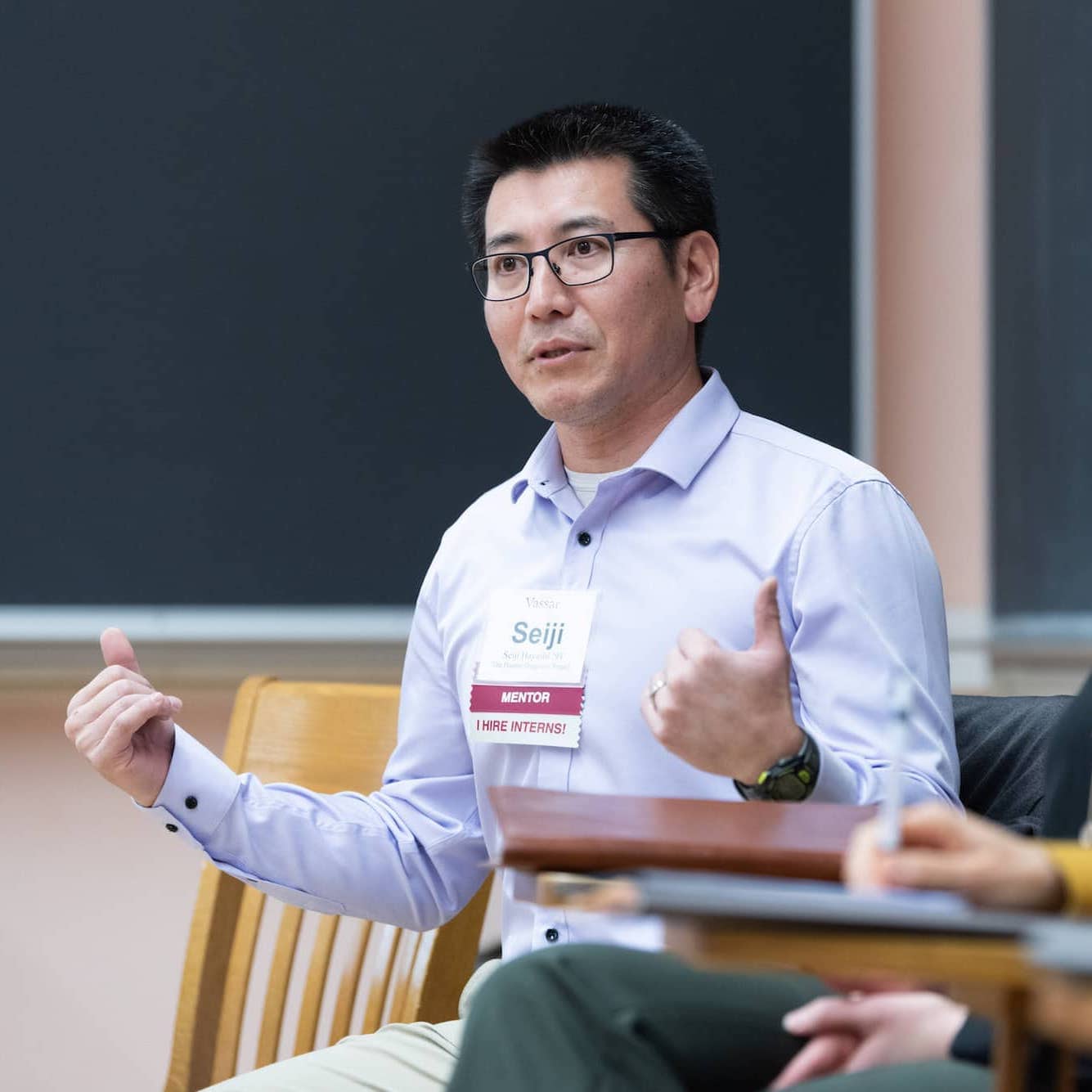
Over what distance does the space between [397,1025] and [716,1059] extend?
878mm

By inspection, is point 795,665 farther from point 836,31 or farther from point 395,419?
point 836,31

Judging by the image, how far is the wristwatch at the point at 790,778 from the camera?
129cm

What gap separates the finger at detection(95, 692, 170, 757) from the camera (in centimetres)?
150

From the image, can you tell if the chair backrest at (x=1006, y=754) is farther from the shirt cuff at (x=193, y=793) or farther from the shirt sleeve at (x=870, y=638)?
the shirt cuff at (x=193, y=793)

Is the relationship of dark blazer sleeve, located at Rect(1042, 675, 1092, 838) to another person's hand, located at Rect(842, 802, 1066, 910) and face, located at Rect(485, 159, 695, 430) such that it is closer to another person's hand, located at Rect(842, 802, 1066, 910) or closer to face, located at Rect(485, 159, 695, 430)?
another person's hand, located at Rect(842, 802, 1066, 910)

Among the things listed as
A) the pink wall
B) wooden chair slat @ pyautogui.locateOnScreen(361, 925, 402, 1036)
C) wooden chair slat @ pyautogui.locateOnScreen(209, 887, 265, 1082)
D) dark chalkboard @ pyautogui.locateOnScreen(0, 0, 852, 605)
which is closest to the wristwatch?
wooden chair slat @ pyautogui.locateOnScreen(361, 925, 402, 1036)

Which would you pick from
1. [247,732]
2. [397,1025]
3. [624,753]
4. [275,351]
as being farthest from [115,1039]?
[624,753]

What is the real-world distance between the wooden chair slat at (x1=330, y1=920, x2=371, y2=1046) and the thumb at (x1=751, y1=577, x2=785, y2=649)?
38.3 inches

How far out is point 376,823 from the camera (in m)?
1.75

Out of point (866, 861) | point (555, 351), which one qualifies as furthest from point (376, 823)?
point (866, 861)

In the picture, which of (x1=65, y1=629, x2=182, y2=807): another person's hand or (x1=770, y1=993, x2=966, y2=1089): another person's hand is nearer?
(x1=770, y1=993, x2=966, y2=1089): another person's hand

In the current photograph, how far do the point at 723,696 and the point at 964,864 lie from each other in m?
0.52

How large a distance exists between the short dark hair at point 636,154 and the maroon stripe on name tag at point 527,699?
551 millimetres

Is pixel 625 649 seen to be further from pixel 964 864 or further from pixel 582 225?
pixel 964 864
